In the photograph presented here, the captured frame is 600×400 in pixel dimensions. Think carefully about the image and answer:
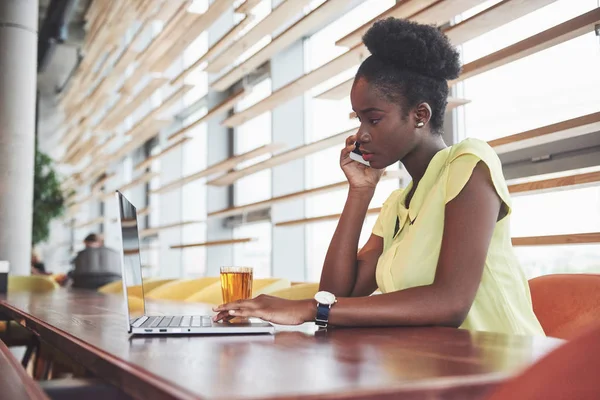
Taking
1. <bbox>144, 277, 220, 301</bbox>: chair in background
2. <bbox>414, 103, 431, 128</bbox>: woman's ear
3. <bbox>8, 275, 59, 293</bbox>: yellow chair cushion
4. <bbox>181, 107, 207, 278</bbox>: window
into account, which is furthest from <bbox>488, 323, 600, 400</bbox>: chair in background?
<bbox>181, 107, 207, 278</bbox>: window

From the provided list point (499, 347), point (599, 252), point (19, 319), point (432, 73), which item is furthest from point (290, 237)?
point (499, 347)

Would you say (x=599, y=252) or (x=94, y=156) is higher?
(x=94, y=156)

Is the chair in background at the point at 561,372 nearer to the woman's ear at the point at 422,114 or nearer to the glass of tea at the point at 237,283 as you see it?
the glass of tea at the point at 237,283

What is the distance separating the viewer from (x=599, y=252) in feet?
9.03

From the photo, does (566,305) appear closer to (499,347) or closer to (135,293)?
(499,347)

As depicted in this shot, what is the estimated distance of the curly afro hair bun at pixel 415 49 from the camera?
5.52 feet

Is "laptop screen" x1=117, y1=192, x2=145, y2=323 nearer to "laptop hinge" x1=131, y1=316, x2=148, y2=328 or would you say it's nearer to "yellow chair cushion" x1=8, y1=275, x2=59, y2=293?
"laptop hinge" x1=131, y1=316, x2=148, y2=328

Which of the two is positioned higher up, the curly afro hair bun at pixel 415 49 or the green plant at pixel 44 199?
the green plant at pixel 44 199

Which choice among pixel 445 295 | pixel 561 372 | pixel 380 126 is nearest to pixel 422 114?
pixel 380 126

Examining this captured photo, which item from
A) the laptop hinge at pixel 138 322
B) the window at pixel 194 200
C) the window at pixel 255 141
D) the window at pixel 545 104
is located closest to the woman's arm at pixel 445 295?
the laptop hinge at pixel 138 322

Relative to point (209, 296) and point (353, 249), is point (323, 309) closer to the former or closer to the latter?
point (353, 249)

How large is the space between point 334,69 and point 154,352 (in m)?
2.55

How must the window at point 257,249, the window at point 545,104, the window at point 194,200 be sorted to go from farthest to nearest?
the window at point 194,200 < the window at point 257,249 < the window at point 545,104

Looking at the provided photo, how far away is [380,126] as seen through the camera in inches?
66.7
